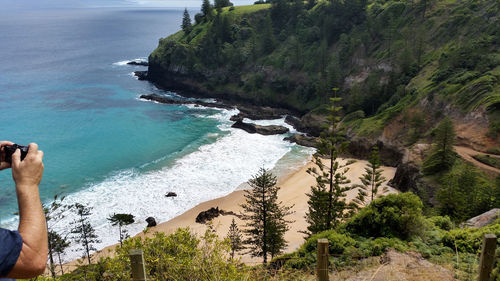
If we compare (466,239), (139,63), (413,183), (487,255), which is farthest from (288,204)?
(139,63)

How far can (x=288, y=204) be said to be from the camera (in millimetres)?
29312

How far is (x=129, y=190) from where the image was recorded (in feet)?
108

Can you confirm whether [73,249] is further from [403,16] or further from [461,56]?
[403,16]

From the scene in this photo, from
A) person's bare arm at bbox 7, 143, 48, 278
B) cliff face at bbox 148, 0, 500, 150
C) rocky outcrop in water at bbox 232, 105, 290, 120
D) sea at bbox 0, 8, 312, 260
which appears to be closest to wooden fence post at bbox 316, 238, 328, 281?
person's bare arm at bbox 7, 143, 48, 278

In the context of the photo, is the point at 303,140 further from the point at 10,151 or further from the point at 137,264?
the point at 10,151

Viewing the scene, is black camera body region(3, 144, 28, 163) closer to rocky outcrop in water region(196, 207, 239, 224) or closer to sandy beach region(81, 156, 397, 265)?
sandy beach region(81, 156, 397, 265)

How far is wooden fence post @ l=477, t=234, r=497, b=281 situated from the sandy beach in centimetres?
1696

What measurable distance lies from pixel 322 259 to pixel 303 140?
36753 mm

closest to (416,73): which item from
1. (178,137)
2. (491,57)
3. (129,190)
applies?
(491,57)

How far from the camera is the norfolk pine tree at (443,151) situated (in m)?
25.8

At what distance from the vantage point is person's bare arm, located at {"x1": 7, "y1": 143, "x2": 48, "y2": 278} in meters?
2.59

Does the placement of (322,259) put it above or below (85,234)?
above

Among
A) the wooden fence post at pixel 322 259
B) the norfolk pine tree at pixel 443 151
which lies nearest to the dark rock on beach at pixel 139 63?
the norfolk pine tree at pixel 443 151

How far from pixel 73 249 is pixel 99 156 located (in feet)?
59.6
